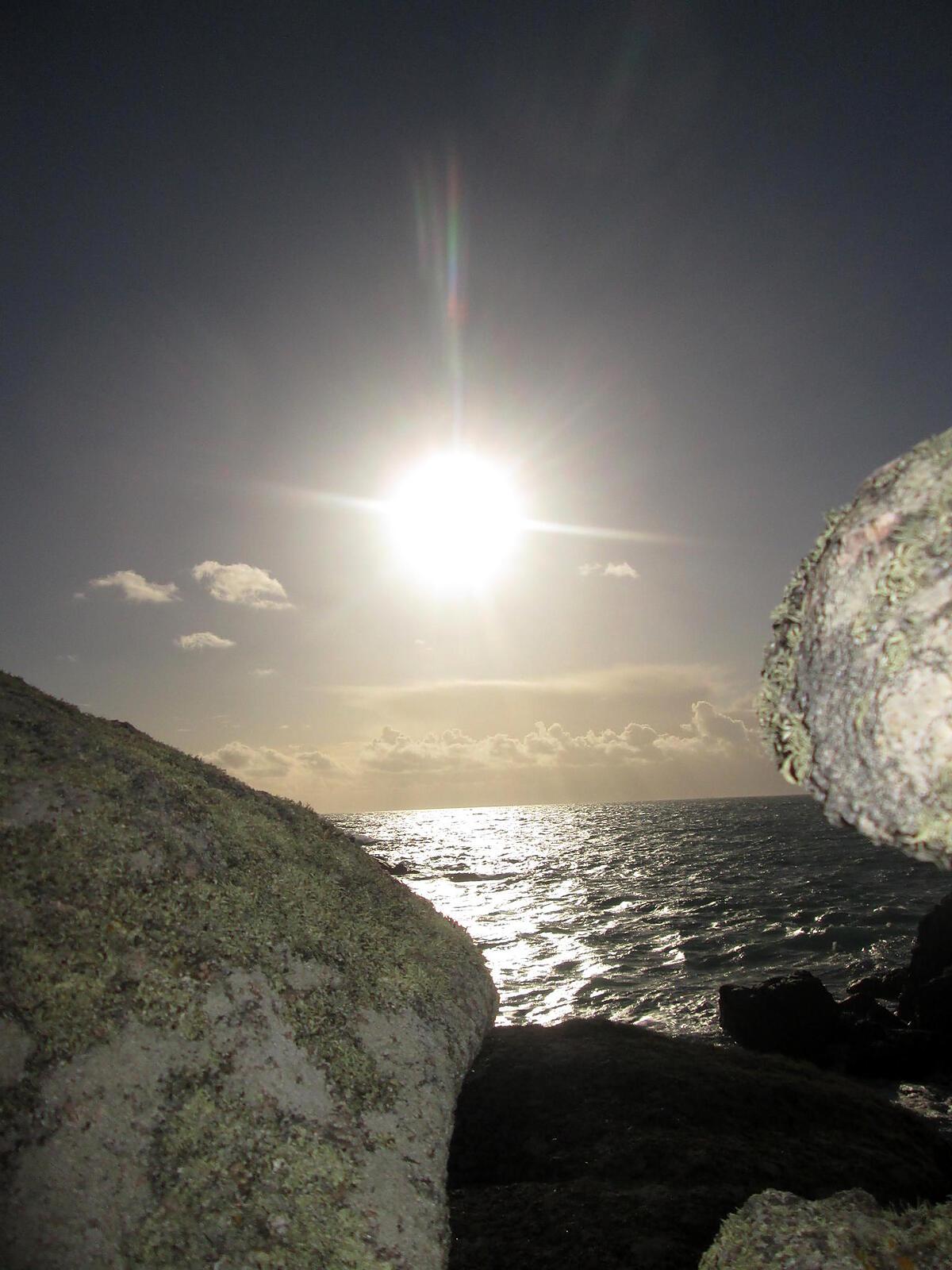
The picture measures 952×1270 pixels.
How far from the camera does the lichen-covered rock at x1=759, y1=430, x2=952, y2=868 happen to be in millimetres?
3092

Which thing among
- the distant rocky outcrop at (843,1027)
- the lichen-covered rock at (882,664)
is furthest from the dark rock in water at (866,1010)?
the lichen-covered rock at (882,664)

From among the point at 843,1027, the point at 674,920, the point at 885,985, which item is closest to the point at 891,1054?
the point at 843,1027

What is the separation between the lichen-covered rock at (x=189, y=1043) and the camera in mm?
4609

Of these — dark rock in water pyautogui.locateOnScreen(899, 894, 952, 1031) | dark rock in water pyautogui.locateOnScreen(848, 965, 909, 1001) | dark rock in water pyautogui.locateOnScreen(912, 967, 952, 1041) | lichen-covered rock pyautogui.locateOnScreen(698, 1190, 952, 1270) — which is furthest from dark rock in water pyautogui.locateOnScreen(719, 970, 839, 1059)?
lichen-covered rock pyautogui.locateOnScreen(698, 1190, 952, 1270)

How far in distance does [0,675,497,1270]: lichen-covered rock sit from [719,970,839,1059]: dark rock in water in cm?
986

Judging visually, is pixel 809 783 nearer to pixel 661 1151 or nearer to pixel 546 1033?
pixel 661 1151

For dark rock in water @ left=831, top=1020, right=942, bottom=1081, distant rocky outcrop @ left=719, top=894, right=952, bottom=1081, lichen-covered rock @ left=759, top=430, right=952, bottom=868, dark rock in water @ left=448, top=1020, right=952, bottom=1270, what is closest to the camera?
lichen-covered rock @ left=759, top=430, right=952, bottom=868

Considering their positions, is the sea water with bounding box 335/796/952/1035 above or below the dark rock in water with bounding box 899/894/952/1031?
below

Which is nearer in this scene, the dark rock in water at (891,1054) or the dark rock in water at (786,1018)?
the dark rock in water at (891,1054)

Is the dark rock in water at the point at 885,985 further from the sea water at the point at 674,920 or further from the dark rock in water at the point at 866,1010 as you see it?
the dark rock in water at the point at 866,1010

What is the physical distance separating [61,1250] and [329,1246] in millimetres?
1734

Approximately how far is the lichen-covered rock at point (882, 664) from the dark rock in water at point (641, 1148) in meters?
4.40

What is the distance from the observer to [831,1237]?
4754 millimetres

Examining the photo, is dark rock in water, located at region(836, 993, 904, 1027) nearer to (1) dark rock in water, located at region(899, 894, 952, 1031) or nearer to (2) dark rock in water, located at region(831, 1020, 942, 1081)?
(2) dark rock in water, located at region(831, 1020, 942, 1081)
